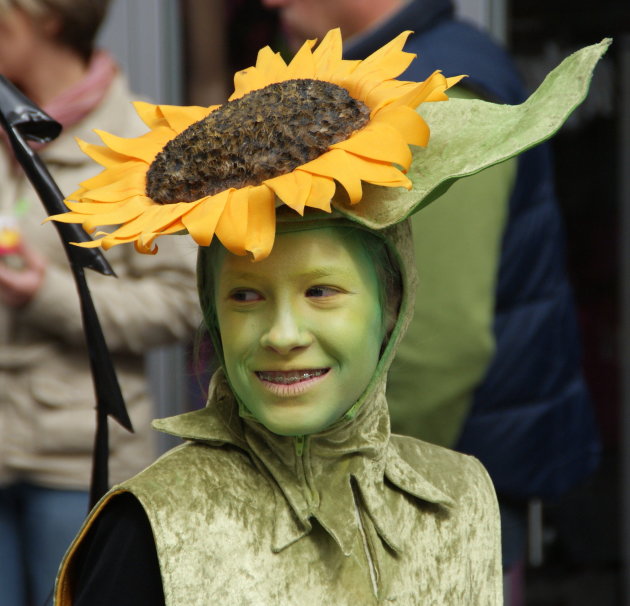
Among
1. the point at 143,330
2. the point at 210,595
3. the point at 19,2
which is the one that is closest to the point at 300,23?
the point at 19,2

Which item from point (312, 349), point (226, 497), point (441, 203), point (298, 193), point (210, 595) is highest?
point (441, 203)

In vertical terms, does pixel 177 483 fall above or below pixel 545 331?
below

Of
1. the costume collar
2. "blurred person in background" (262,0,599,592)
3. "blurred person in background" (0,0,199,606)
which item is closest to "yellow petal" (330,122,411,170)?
the costume collar

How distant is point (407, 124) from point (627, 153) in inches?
93.0

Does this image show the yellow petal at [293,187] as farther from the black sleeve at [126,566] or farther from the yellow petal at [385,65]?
the black sleeve at [126,566]

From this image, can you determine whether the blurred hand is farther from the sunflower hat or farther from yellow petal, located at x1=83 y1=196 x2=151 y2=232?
yellow petal, located at x1=83 y1=196 x2=151 y2=232

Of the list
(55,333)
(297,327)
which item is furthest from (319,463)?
(55,333)

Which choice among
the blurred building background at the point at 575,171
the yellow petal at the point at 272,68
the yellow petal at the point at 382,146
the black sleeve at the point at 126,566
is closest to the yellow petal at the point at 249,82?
the yellow petal at the point at 272,68

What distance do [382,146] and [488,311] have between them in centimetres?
105

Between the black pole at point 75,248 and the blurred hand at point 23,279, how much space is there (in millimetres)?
719

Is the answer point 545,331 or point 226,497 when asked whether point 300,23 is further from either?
point 226,497

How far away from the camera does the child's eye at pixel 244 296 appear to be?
148 cm

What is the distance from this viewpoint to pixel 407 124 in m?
1.43

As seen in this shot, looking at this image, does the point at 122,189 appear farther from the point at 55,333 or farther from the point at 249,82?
the point at 55,333
